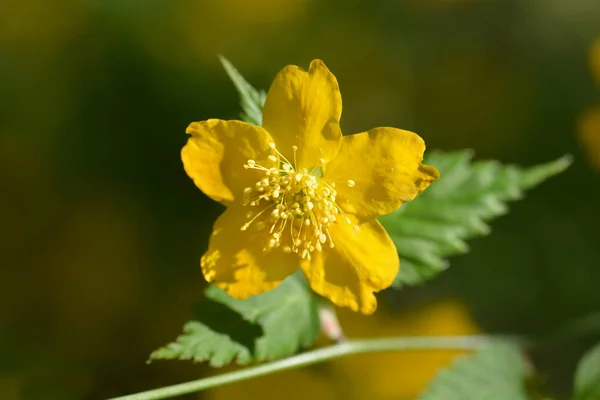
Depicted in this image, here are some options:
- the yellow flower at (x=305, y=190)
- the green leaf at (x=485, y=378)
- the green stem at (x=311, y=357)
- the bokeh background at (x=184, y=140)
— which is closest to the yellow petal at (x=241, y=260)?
Answer: the yellow flower at (x=305, y=190)

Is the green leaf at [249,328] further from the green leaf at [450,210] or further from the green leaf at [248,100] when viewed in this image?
the green leaf at [248,100]

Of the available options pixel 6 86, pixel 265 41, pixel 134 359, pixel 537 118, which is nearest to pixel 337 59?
pixel 265 41

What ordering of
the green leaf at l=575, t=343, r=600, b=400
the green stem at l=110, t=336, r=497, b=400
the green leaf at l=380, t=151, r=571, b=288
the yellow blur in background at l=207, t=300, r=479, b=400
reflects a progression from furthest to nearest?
the yellow blur in background at l=207, t=300, r=479, b=400, the green leaf at l=575, t=343, r=600, b=400, the green leaf at l=380, t=151, r=571, b=288, the green stem at l=110, t=336, r=497, b=400

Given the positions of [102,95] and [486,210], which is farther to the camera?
[102,95]

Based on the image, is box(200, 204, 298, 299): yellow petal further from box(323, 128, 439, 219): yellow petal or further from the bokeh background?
the bokeh background

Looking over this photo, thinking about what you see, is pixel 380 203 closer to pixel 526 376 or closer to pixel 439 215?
pixel 439 215

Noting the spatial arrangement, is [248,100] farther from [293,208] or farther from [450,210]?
[450,210]

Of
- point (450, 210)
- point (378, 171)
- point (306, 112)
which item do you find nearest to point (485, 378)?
point (450, 210)

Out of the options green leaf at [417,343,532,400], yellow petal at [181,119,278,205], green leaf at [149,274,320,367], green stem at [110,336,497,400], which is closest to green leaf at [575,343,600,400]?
green leaf at [417,343,532,400]
